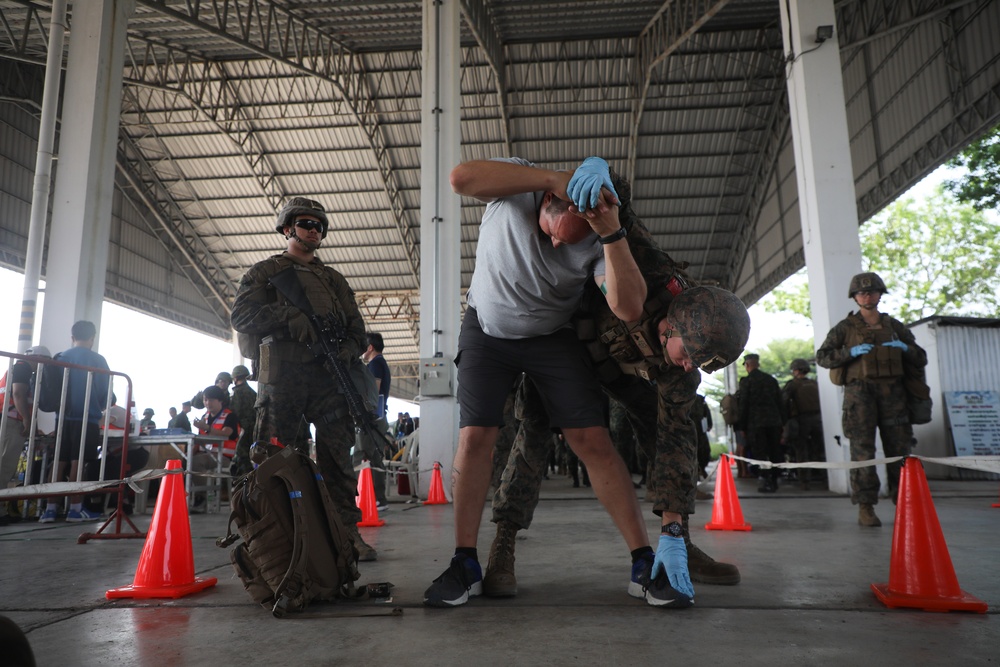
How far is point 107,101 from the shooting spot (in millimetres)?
8547

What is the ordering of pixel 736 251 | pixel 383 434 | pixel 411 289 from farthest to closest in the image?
pixel 411 289
pixel 736 251
pixel 383 434

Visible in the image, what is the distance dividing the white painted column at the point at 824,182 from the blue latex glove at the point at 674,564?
5924 mm

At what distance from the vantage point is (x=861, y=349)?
5059 millimetres

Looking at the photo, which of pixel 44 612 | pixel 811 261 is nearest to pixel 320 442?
pixel 44 612

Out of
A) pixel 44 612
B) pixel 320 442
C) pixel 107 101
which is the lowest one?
pixel 44 612

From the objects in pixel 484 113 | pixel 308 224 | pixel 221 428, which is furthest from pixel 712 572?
pixel 484 113

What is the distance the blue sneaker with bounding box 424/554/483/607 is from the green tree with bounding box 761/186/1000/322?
30.3 meters

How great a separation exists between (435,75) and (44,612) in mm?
9460

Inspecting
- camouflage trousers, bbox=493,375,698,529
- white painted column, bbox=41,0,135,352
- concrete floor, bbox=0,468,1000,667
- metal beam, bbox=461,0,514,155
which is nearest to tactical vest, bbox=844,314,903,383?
concrete floor, bbox=0,468,1000,667

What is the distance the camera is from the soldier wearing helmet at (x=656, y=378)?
2164 mm

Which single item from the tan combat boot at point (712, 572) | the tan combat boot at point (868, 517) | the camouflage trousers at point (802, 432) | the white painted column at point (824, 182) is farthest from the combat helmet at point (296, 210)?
the camouflage trousers at point (802, 432)

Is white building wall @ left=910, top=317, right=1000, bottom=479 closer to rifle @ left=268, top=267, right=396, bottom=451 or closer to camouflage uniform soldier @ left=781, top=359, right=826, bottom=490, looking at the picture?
camouflage uniform soldier @ left=781, top=359, right=826, bottom=490

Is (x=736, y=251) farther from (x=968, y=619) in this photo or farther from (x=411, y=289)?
(x=968, y=619)

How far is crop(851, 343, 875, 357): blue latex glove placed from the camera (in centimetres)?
503
